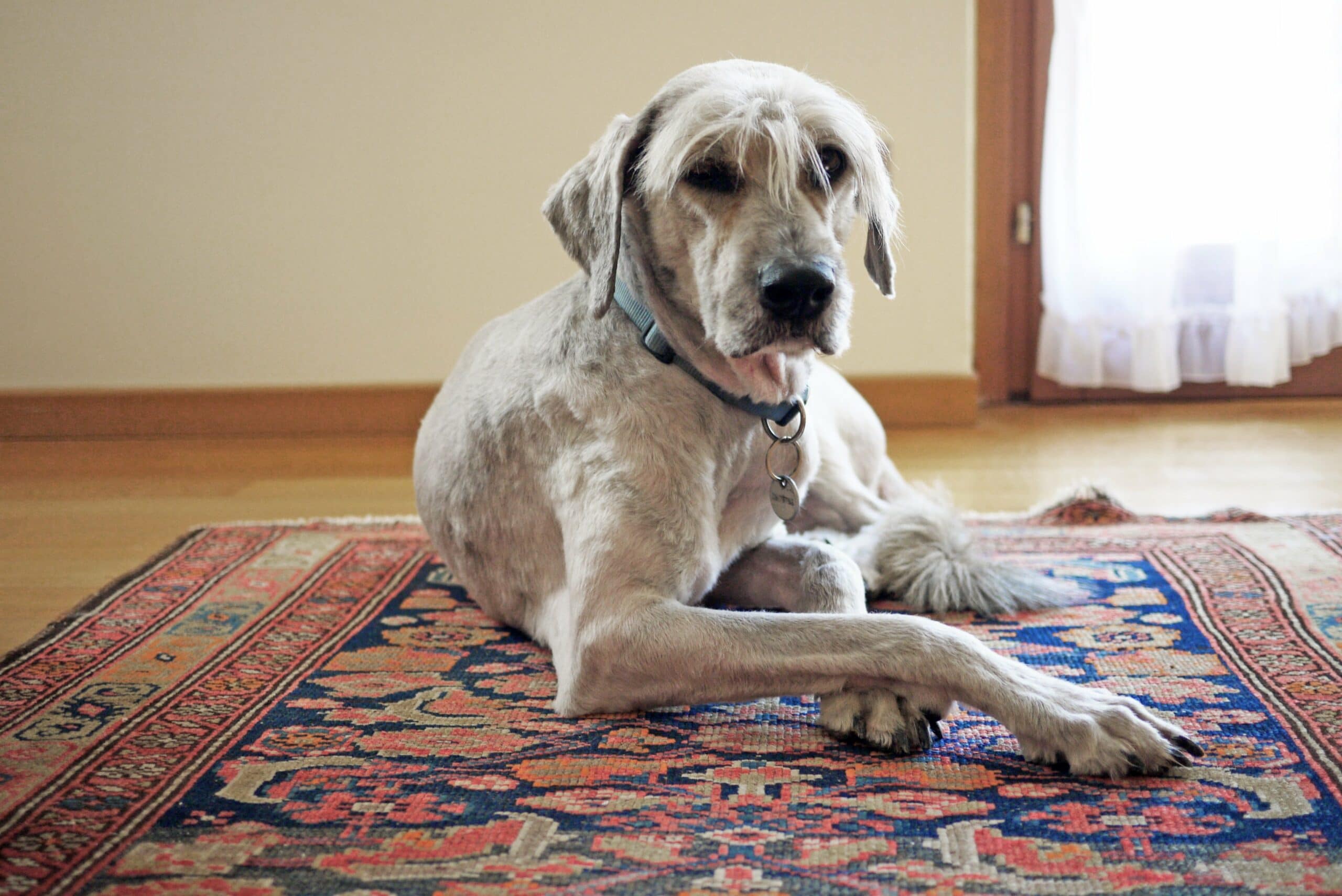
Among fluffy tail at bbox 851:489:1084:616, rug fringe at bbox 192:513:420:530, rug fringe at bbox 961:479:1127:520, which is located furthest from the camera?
rug fringe at bbox 192:513:420:530

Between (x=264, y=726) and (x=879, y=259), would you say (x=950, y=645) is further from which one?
(x=264, y=726)

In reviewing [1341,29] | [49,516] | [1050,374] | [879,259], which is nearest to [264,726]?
[879,259]

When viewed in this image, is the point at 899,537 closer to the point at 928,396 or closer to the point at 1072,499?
the point at 1072,499

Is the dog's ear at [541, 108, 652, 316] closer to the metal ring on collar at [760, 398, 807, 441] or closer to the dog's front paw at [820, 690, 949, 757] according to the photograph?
the metal ring on collar at [760, 398, 807, 441]

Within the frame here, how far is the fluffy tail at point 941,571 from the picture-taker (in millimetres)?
2242

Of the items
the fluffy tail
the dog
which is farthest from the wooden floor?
the dog

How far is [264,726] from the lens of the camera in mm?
1785

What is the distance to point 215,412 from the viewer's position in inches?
183

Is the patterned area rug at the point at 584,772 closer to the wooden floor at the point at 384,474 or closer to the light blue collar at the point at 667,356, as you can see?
the light blue collar at the point at 667,356

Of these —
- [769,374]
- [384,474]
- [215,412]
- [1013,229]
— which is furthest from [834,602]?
[215,412]

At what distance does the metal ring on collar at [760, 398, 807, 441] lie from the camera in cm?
194

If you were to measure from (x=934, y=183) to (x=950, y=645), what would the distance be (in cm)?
305

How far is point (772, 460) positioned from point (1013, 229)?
3.09 meters

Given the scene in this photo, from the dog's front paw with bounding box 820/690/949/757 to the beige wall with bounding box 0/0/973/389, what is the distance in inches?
114
